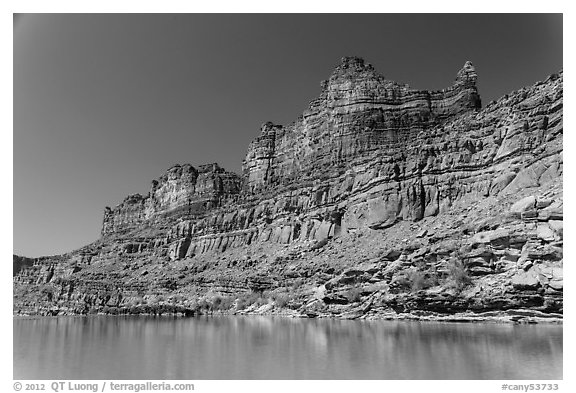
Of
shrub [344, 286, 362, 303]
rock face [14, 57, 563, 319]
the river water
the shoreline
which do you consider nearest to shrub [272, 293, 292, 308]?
rock face [14, 57, 563, 319]

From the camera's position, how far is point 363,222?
61.2 metres

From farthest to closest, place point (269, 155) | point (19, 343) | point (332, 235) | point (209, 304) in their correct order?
point (269, 155)
point (332, 235)
point (209, 304)
point (19, 343)

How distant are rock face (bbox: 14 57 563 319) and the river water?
656 cm

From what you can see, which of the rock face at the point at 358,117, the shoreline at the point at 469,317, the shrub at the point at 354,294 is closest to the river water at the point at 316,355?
the shoreline at the point at 469,317

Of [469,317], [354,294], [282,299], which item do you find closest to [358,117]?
[282,299]

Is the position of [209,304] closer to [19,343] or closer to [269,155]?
[19,343]

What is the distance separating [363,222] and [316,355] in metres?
43.9

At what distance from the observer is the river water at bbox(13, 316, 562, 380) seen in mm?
14805

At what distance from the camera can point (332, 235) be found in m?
64.4

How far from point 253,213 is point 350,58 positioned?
3586cm

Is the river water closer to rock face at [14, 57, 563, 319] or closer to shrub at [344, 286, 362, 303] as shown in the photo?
rock face at [14, 57, 563, 319]

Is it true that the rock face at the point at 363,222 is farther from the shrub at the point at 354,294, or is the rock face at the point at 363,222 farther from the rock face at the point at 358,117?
the rock face at the point at 358,117
